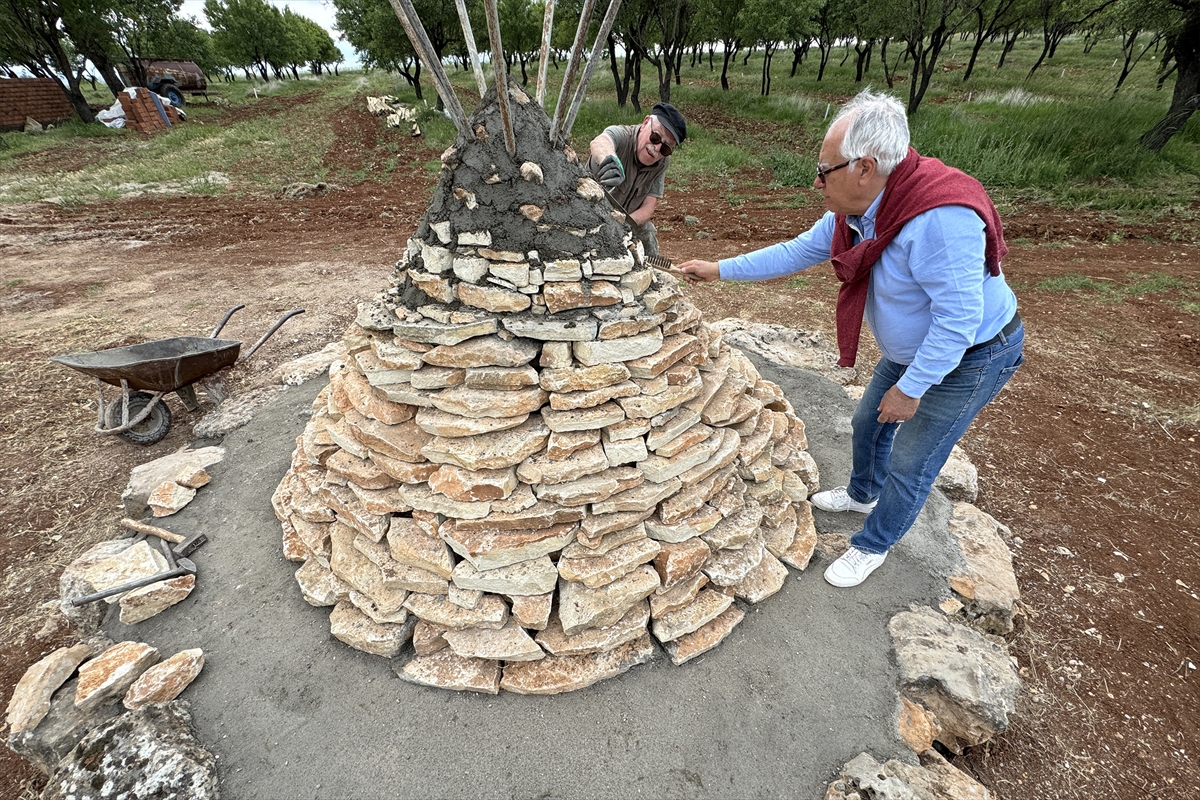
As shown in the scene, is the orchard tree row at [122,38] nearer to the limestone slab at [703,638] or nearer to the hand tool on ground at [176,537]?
the hand tool on ground at [176,537]

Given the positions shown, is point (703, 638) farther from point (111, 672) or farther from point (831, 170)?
point (111, 672)

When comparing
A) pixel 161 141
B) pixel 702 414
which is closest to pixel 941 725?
pixel 702 414

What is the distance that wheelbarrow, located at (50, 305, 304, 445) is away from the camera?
3715mm

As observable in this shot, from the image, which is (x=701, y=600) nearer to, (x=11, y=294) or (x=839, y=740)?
(x=839, y=740)

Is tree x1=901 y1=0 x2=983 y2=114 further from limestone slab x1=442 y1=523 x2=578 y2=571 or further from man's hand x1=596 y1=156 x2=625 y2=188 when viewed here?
limestone slab x1=442 y1=523 x2=578 y2=571

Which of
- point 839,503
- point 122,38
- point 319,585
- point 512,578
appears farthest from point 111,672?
point 122,38

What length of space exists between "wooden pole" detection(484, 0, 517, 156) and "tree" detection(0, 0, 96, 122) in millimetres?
26040

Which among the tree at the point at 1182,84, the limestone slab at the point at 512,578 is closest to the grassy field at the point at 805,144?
the tree at the point at 1182,84

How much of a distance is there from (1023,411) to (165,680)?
602 centimetres

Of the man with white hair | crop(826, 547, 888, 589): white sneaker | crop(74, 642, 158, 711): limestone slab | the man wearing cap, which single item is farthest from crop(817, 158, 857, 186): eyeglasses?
crop(74, 642, 158, 711): limestone slab

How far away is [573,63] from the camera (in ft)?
6.32

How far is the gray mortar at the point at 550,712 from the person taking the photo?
197cm

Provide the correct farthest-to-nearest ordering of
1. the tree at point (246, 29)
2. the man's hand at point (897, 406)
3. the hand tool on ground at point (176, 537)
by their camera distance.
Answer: the tree at point (246, 29), the hand tool on ground at point (176, 537), the man's hand at point (897, 406)

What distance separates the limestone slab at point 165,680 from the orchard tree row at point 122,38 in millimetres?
26016
